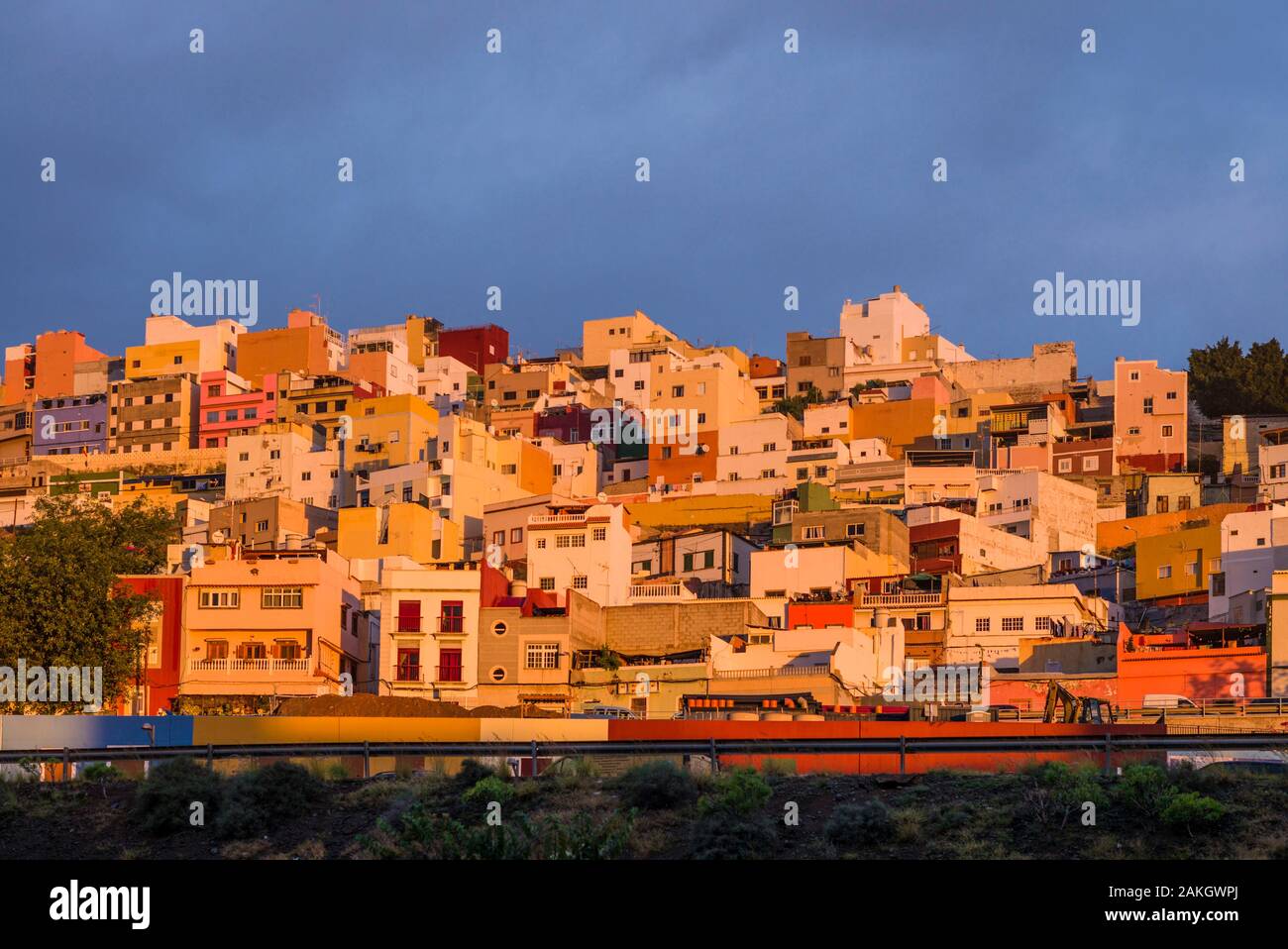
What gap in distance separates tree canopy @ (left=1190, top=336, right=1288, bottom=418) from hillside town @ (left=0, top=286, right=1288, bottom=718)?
3156 mm

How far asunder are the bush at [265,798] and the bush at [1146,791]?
12.1 metres

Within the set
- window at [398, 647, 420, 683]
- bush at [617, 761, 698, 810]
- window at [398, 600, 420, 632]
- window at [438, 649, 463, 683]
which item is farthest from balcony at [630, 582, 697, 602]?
bush at [617, 761, 698, 810]

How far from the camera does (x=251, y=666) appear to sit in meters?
67.4

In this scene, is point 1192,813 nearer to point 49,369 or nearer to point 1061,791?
point 1061,791

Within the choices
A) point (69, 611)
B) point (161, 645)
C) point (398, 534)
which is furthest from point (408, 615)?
point (398, 534)

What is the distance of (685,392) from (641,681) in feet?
210

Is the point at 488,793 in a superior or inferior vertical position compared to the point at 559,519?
inferior

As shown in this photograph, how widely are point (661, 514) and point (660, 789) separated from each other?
252ft

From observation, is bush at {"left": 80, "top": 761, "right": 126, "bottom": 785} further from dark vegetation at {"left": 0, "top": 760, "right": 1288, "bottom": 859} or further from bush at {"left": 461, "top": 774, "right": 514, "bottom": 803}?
bush at {"left": 461, "top": 774, "right": 514, "bottom": 803}

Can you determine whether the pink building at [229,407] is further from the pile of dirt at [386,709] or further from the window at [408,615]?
the pile of dirt at [386,709]

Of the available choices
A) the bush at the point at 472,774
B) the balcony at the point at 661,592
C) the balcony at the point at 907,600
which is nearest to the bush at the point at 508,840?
the bush at the point at 472,774
